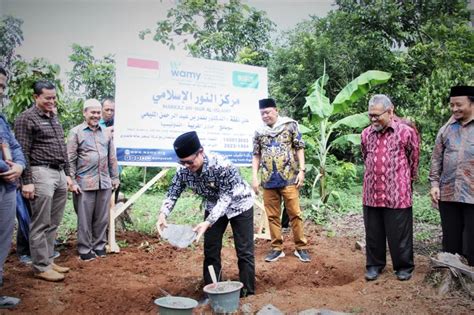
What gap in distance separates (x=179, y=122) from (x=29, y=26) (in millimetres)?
3254

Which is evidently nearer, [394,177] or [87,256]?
[394,177]

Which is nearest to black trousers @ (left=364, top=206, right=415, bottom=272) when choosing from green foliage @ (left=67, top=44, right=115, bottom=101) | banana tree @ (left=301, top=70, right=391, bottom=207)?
banana tree @ (left=301, top=70, right=391, bottom=207)

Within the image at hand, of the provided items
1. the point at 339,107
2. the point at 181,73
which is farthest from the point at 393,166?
the point at 339,107

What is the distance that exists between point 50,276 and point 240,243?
5.77 ft

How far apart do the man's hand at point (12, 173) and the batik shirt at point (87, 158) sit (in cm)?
108

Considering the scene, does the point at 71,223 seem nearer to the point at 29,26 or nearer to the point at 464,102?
the point at 29,26

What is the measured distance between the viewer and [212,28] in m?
9.71

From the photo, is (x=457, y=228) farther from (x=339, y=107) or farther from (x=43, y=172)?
(x=43, y=172)

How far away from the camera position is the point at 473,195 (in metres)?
3.40

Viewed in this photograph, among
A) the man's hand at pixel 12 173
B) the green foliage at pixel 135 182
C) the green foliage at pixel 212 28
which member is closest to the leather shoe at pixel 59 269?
the man's hand at pixel 12 173

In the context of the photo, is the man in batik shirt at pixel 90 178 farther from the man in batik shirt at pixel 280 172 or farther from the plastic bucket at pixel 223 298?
the plastic bucket at pixel 223 298

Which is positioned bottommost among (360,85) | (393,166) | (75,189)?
(75,189)

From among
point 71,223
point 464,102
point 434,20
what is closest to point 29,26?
point 71,223

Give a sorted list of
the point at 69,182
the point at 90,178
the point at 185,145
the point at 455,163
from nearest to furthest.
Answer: the point at 185,145, the point at 455,163, the point at 69,182, the point at 90,178
